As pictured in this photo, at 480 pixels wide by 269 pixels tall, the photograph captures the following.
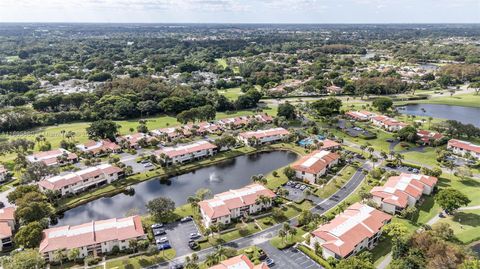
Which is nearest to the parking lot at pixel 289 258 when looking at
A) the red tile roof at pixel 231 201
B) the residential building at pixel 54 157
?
the red tile roof at pixel 231 201

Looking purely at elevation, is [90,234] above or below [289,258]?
above

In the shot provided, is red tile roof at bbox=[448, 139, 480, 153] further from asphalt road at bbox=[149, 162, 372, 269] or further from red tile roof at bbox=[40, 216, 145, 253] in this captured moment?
red tile roof at bbox=[40, 216, 145, 253]

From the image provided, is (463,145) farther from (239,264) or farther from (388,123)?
(239,264)

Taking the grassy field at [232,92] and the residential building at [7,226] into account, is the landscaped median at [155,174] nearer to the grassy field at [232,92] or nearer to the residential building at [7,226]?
the residential building at [7,226]

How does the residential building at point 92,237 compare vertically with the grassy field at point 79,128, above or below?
above

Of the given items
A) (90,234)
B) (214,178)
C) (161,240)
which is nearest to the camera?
(90,234)

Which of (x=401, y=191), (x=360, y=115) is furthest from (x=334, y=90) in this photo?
(x=401, y=191)
